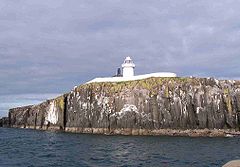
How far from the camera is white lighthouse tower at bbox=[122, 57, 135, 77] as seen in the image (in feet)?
326

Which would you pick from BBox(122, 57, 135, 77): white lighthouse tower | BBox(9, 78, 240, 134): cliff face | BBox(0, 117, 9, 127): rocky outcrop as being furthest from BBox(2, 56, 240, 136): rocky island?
BBox(0, 117, 9, 127): rocky outcrop

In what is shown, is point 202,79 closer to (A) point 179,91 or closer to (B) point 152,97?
Result: (A) point 179,91

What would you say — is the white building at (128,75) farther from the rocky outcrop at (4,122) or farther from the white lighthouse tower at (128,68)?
the rocky outcrop at (4,122)

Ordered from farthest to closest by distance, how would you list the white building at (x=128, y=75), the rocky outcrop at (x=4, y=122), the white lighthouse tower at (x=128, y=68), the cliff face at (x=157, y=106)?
the rocky outcrop at (x=4, y=122), the white lighthouse tower at (x=128, y=68), the white building at (x=128, y=75), the cliff face at (x=157, y=106)

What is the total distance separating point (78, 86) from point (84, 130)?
40.2 ft

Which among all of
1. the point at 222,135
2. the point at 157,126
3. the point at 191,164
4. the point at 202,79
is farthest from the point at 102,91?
the point at 191,164

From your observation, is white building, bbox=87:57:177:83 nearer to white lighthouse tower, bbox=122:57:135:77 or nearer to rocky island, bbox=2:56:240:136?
white lighthouse tower, bbox=122:57:135:77

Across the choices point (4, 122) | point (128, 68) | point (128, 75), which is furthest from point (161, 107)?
point (4, 122)

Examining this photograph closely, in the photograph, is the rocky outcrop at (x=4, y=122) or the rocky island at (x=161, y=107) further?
the rocky outcrop at (x=4, y=122)

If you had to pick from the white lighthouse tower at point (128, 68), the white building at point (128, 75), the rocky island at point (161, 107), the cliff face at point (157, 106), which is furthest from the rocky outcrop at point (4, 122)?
the white lighthouse tower at point (128, 68)

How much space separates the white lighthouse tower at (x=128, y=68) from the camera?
99.5 meters

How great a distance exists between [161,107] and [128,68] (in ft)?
65.9

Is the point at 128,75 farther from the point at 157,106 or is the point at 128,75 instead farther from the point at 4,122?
the point at 4,122

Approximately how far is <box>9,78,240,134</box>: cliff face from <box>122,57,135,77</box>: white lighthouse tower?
9.96 m
